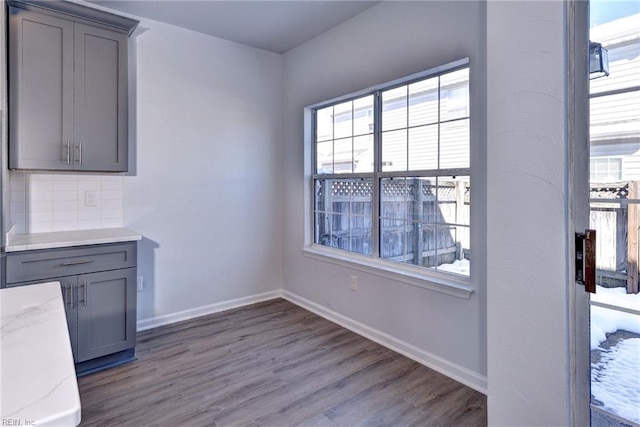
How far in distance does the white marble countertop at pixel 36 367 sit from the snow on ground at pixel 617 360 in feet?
4.34

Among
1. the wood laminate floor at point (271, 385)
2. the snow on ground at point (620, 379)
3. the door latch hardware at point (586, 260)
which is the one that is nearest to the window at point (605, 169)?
the door latch hardware at point (586, 260)

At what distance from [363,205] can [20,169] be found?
2.62 m

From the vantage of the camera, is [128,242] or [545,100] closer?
[545,100]

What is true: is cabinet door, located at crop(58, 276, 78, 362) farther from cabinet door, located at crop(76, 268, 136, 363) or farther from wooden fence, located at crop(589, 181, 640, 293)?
wooden fence, located at crop(589, 181, 640, 293)

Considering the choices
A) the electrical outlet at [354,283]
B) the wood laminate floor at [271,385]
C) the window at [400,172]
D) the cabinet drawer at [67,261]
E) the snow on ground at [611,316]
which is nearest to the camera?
the snow on ground at [611,316]

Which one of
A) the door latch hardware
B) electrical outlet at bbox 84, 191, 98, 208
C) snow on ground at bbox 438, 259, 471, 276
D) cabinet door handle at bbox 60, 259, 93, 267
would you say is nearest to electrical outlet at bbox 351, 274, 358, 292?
snow on ground at bbox 438, 259, 471, 276

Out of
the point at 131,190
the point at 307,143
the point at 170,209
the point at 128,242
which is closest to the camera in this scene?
the point at 128,242

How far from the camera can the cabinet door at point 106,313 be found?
237 cm

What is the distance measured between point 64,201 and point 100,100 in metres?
0.88

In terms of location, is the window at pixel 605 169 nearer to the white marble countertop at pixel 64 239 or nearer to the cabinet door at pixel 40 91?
the white marble countertop at pixel 64 239

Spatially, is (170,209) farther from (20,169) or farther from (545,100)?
(545,100)

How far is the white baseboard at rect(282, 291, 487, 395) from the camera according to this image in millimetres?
2229

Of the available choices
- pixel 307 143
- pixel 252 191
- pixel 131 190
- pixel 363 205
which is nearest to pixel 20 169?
pixel 131 190

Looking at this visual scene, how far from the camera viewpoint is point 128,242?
2.54 metres
